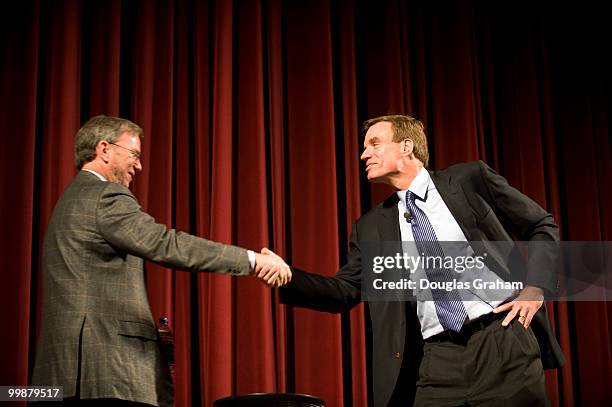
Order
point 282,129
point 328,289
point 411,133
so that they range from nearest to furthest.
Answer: point 328,289 < point 411,133 < point 282,129

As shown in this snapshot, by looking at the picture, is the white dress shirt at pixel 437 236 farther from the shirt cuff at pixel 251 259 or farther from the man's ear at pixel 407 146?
the shirt cuff at pixel 251 259

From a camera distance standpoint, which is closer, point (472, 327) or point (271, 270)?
point (472, 327)

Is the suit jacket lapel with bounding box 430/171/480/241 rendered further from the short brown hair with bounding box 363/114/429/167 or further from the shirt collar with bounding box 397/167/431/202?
the short brown hair with bounding box 363/114/429/167

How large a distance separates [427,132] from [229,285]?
1.39 meters

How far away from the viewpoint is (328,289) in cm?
281

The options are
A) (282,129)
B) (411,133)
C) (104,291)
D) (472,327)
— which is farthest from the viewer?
(282,129)

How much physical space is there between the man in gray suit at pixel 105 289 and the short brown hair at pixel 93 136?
0.06 meters

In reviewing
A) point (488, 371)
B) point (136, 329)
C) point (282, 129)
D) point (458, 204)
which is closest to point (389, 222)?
point (458, 204)

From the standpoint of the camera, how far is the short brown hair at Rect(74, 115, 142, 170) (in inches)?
101

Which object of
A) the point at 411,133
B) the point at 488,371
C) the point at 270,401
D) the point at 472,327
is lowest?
the point at 270,401

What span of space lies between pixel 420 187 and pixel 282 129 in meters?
1.23

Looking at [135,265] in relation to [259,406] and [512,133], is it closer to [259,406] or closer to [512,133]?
[259,406]

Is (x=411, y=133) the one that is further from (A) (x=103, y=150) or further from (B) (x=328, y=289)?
(A) (x=103, y=150)

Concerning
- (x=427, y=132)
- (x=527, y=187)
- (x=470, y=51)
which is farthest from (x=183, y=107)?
(x=527, y=187)
